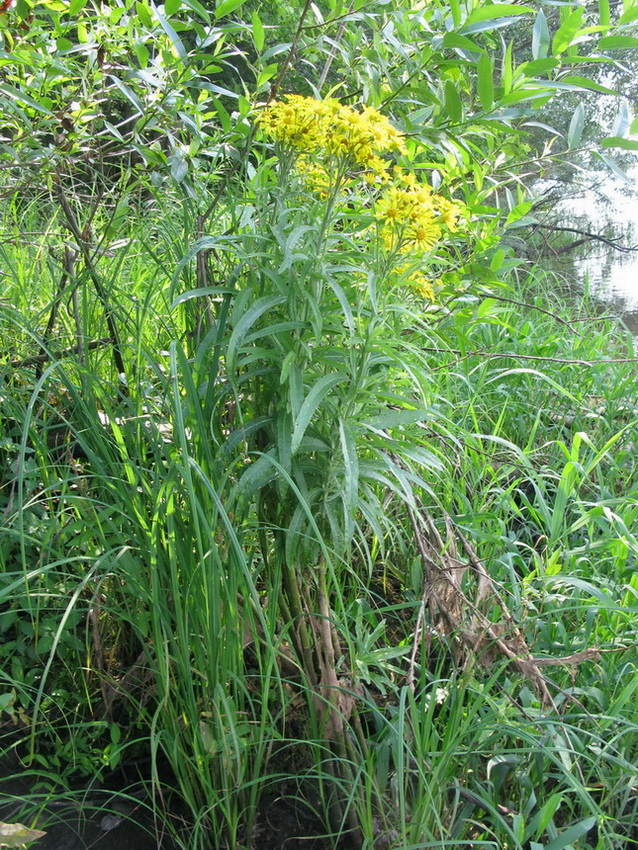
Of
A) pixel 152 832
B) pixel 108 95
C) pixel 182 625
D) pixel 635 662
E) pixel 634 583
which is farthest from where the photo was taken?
pixel 108 95

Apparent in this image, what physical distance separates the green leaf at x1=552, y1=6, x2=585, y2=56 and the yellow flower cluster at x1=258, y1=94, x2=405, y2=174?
40cm

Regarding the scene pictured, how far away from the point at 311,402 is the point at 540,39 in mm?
856

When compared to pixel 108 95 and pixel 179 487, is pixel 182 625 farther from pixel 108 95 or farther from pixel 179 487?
pixel 108 95

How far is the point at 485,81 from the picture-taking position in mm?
1264

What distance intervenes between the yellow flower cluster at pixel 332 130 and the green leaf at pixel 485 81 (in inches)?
8.6

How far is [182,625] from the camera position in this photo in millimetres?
1195

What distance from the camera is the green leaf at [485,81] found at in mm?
1225

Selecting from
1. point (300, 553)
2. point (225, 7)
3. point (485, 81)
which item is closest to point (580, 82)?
point (485, 81)

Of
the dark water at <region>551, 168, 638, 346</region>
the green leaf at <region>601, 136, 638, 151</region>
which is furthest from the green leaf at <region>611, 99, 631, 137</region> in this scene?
the dark water at <region>551, 168, 638, 346</region>

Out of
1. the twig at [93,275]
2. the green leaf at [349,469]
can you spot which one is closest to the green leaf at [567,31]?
the green leaf at [349,469]

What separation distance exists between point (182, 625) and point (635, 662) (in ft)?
3.03

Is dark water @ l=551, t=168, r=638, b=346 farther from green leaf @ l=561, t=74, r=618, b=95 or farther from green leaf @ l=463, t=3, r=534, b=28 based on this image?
green leaf @ l=463, t=3, r=534, b=28

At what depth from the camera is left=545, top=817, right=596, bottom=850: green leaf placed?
3.76ft

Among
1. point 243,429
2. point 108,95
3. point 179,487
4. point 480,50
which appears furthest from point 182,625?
point 108,95
